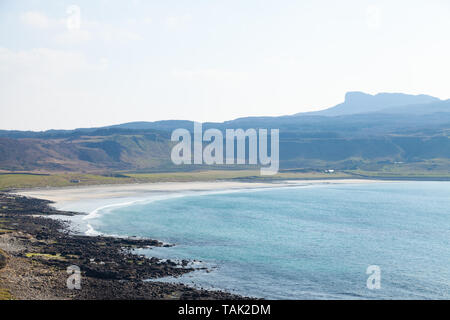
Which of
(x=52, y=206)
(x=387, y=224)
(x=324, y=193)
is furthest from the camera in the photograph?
(x=324, y=193)

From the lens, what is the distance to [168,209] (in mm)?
94438

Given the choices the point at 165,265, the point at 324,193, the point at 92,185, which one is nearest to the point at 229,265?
the point at 165,265

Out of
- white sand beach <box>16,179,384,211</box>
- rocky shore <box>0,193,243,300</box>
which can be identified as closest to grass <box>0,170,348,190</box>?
white sand beach <box>16,179,384,211</box>

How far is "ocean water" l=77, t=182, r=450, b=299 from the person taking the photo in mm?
→ 43875

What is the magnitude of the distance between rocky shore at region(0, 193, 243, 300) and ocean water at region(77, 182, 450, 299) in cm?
346

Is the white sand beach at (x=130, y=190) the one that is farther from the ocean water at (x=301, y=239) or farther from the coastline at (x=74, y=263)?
the coastline at (x=74, y=263)

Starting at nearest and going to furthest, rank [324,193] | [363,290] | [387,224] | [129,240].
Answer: [363,290], [129,240], [387,224], [324,193]

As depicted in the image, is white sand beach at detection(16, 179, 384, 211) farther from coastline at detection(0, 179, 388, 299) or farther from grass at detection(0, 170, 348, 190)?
coastline at detection(0, 179, 388, 299)

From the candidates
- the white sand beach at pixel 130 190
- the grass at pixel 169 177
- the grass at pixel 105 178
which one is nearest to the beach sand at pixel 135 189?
the white sand beach at pixel 130 190

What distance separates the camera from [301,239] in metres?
66.7

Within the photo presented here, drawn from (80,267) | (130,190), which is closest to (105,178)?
(130,190)

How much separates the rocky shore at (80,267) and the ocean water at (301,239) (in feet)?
11.3
